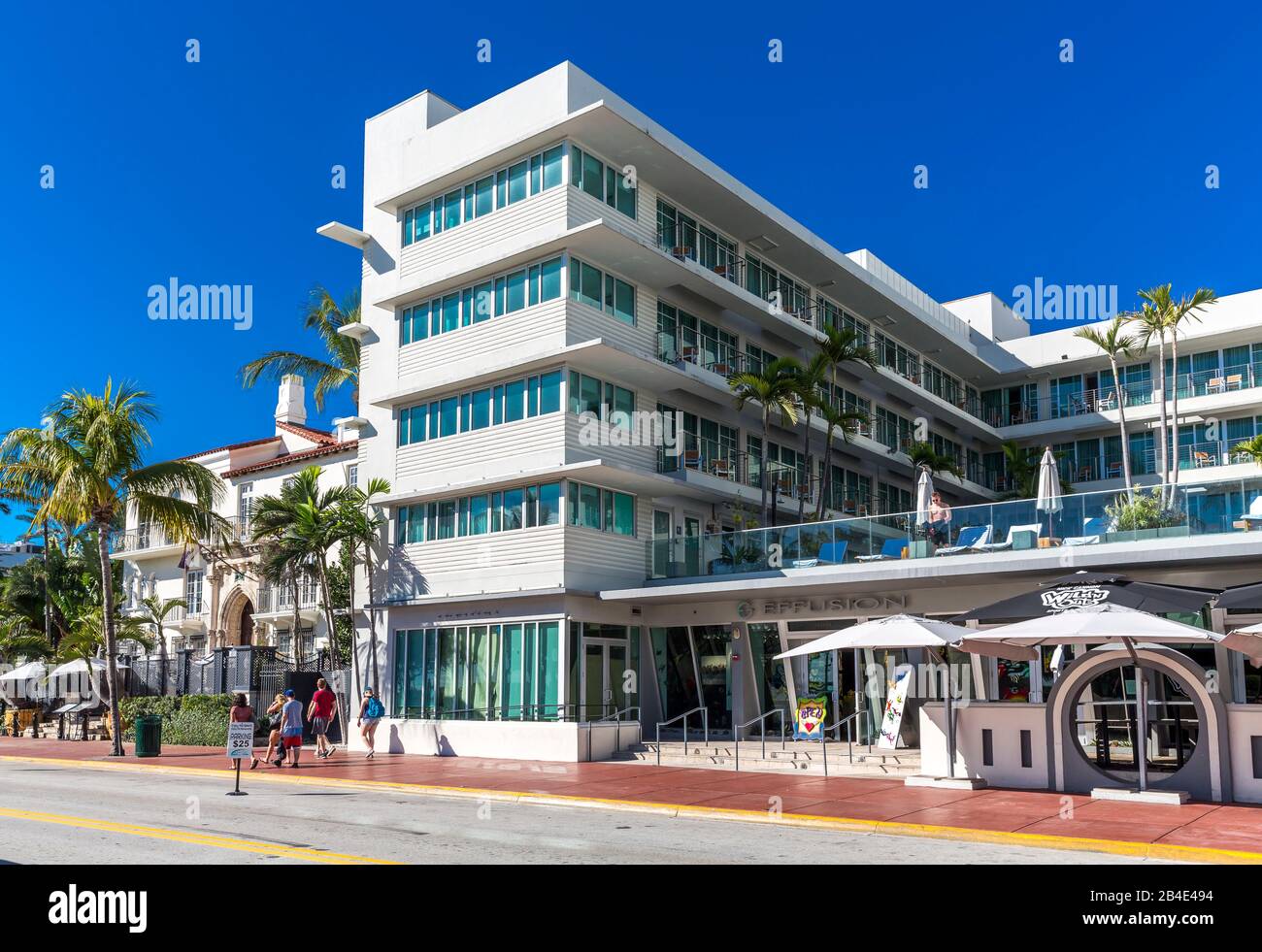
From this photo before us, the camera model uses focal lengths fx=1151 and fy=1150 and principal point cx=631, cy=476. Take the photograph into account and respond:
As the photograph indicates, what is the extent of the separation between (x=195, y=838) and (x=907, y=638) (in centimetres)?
1163

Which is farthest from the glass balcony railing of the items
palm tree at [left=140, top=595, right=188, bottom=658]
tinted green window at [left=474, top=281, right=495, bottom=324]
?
palm tree at [left=140, top=595, right=188, bottom=658]

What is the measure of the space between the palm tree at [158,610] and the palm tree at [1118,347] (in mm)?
37457

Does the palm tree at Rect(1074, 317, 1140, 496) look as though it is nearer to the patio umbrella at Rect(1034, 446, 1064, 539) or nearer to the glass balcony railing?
the patio umbrella at Rect(1034, 446, 1064, 539)

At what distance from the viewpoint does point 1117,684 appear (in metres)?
22.8

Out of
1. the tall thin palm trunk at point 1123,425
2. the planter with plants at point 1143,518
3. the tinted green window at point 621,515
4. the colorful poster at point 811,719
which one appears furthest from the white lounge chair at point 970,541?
the tall thin palm trunk at point 1123,425

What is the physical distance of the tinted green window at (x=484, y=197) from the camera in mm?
30672

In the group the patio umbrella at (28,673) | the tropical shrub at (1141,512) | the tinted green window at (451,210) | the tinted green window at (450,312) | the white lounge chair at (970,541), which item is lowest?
the patio umbrella at (28,673)

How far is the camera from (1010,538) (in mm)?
23922

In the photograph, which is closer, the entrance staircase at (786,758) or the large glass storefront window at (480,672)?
the entrance staircase at (786,758)

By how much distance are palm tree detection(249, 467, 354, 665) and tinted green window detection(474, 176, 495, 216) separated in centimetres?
853

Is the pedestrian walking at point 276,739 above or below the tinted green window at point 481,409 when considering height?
below

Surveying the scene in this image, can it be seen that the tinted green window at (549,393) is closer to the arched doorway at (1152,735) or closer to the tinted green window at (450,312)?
the tinted green window at (450,312)
